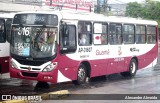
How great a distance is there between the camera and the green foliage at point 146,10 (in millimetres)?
55531

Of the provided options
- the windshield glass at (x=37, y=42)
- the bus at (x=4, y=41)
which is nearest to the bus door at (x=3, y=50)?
the bus at (x=4, y=41)

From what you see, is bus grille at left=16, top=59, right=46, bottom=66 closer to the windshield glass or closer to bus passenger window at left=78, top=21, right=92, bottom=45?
the windshield glass

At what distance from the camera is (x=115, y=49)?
54.1ft

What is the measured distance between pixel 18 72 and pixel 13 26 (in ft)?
5.54

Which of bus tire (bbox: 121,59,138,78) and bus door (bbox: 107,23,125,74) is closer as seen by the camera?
bus door (bbox: 107,23,125,74)

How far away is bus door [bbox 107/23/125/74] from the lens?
16.2 m

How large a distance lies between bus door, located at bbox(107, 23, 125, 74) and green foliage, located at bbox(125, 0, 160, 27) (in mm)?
39274

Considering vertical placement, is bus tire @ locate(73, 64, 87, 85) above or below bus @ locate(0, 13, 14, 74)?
below

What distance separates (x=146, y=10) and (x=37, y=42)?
44.7 m

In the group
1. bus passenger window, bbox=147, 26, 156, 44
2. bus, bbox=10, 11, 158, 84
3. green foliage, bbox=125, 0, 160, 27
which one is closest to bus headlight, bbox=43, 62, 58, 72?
bus, bbox=10, 11, 158, 84

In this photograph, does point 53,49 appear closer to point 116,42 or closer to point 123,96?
point 123,96

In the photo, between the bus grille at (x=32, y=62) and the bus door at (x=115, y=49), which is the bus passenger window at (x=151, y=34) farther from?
the bus grille at (x=32, y=62)

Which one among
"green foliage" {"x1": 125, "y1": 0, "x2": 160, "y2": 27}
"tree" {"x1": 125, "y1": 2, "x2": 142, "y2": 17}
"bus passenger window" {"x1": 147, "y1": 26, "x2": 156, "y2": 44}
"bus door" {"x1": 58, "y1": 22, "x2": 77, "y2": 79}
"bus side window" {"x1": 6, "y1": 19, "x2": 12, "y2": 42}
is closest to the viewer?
"bus door" {"x1": 58, "y1": 22, "x2": 77, "y2": 79}

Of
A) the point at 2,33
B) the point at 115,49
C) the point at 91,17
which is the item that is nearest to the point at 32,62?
the point at 2,33
